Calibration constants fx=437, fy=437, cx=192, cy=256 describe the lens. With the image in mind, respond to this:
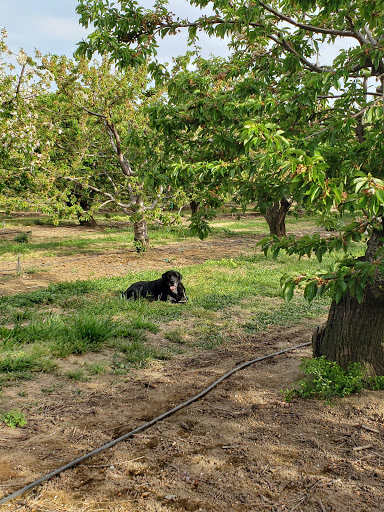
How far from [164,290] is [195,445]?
Result: 5931 millimetres

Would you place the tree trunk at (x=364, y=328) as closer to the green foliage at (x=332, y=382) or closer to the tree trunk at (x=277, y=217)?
the green foliage at (x=332, y=382)

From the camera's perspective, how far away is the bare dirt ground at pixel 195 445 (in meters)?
3.47

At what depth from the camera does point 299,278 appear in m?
Result: 4.14

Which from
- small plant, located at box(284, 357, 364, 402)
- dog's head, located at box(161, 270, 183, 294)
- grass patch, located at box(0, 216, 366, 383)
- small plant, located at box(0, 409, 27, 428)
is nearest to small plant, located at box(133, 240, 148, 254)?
grass patch, located at box(0, 216, 366, 383)

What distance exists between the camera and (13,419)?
184 inches

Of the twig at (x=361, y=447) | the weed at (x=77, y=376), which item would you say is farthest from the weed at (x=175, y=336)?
the twig at (x=361, y=447)

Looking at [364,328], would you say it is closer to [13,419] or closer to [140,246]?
[13,419]

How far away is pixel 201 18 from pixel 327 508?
5.31 m

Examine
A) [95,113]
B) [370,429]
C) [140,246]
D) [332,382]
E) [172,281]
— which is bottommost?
[370,429]

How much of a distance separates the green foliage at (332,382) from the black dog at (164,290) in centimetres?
494

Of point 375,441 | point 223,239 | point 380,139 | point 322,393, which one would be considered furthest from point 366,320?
point 223,239

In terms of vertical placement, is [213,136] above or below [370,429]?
above

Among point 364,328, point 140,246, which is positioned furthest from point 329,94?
point 140,246

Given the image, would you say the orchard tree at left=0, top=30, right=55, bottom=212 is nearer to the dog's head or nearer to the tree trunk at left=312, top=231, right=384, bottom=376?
the dog's head
